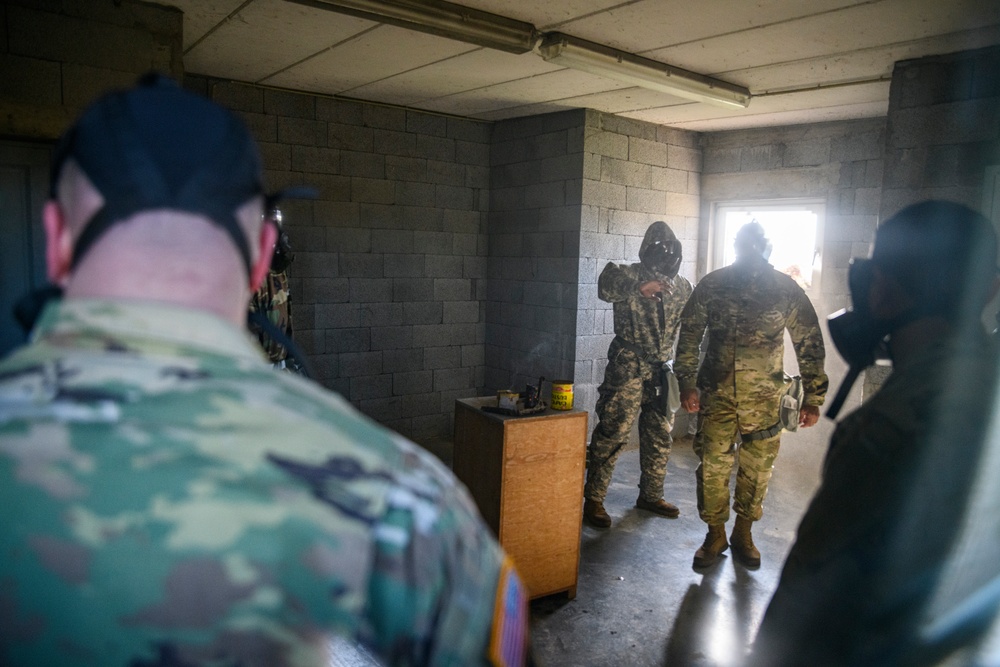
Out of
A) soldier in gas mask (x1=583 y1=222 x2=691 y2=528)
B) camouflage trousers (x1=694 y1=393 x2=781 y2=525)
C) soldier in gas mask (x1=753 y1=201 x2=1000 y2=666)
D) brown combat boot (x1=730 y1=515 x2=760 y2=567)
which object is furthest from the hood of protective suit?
soldier in gas mask (x1=753 y1=201 x2=1000 y2=666)

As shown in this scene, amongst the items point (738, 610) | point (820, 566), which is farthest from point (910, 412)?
point (738, 610)

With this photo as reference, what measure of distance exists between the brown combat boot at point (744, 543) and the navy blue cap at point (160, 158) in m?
3.37

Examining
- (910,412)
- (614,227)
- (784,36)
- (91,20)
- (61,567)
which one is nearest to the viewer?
(61,567)

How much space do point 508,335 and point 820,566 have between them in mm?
4313

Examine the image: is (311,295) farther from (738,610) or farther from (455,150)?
(738,610)

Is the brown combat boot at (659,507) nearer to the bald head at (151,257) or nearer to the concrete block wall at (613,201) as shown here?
the concrete block wall at (613,201)

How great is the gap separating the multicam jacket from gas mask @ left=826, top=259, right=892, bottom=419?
233cm

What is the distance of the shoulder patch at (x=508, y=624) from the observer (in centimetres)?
69

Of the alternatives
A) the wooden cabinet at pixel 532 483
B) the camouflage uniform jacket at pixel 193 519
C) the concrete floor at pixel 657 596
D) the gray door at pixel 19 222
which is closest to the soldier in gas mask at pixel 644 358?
the concrete floor at pixel 657 596

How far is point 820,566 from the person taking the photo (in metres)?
1.37

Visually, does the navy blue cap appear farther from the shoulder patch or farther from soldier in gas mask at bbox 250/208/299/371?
soldier in gas mask at bbox 250/208/299/371

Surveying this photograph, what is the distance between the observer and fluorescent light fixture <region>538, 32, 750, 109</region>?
11.3 feet

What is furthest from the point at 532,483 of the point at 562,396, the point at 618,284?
the point at 618,284

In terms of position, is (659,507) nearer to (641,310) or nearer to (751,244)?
(641,310)
